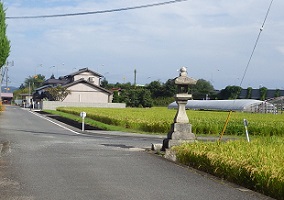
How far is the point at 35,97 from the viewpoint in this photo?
120812mm

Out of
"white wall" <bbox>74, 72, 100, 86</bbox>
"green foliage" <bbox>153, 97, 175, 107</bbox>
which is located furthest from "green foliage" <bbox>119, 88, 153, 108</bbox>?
"white wall" <bbox>74, 72, 100, 86</bbox>

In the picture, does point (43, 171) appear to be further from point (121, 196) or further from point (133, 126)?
point (133, 126)

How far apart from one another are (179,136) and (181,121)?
1.85 ft

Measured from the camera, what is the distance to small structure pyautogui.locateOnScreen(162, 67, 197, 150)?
1498 cm

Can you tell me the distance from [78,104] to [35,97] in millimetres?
41135

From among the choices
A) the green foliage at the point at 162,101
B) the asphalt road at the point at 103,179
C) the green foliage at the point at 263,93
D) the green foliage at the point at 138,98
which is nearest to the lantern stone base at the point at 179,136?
the asphalt road at the point at 103,179

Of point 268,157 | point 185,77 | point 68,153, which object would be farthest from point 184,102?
point 268,157

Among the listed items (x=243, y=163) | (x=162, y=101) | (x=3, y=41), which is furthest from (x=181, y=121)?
(x=162, y=101)

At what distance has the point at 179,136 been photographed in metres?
15.0

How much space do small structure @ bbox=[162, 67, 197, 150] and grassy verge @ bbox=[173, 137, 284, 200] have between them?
6.67ft

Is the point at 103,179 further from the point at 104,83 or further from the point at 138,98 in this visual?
the point at 104,83

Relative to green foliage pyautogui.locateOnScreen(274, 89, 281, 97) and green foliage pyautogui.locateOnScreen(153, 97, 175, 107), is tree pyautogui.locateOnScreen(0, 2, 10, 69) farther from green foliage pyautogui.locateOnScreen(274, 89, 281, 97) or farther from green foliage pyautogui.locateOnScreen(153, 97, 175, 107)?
green foliage pyautogui.locateOnScreen(274, 89, 281, 97)

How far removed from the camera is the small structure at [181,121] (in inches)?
590

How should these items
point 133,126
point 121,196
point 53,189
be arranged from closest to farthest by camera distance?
point 121,196 → point 53,189 → point 133,126
